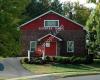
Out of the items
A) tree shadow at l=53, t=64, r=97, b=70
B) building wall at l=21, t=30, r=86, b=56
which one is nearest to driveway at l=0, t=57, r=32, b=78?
tree shadow at l=53, t=64, r=97, b=70

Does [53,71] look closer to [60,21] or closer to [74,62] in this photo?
[74,62]

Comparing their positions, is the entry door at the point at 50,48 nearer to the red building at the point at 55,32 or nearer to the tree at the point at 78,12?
the red building at the point at 55,32

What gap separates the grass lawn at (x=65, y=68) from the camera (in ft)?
142

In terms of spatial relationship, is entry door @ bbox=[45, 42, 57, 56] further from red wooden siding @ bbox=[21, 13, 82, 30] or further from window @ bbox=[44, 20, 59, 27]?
red wooden siding @ bbox=[21, 13, 82, 30]

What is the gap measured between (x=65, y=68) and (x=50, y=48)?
514 inches

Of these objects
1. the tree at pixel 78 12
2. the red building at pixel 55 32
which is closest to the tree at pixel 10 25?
the red building at pixel 55 32

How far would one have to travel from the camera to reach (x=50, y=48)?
59719 mm

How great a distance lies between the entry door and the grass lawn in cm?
844

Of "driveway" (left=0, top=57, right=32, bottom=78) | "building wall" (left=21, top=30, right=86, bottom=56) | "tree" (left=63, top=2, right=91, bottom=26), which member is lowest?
"driveway" (left=0, top=57, right=32, bottom=78)

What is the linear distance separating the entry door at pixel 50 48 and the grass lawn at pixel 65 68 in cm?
844

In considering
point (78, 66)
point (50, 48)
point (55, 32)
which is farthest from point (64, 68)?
point (55, 32)

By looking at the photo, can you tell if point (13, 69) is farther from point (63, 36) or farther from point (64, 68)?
point (63, 36)

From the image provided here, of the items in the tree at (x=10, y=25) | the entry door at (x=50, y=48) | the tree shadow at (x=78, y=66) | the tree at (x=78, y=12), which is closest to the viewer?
the tree at (x=10, y=25)

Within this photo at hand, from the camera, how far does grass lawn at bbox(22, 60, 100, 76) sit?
4316 cm
